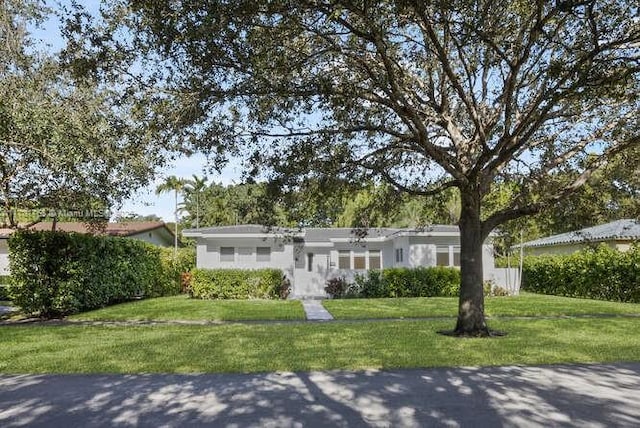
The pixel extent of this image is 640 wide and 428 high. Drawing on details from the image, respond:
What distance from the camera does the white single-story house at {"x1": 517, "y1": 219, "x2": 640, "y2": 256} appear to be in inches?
934

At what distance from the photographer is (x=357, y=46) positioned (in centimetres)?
1073

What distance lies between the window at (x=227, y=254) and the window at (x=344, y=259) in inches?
217

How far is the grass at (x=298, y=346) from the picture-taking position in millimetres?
8398

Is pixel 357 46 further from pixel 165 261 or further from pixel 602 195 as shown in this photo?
pixel 165 261

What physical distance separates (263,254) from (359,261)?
5.14 metres

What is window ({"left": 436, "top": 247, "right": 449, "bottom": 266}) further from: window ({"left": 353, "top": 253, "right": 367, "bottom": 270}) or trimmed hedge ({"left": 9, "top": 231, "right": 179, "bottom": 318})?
trimmed hedge ({"left": 9, "top": 231, "right": 179, "bottom": 318})

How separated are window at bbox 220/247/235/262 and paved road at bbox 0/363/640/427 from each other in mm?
19473

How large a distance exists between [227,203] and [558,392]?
158 ft

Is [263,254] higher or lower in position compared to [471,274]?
higher

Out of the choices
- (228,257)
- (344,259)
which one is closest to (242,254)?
(228,257)

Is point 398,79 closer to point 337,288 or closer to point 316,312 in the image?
point 316,312

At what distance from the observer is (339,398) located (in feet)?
20.9

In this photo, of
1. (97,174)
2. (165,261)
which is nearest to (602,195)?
(97,174)

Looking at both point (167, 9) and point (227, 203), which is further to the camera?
point (227, 203)
